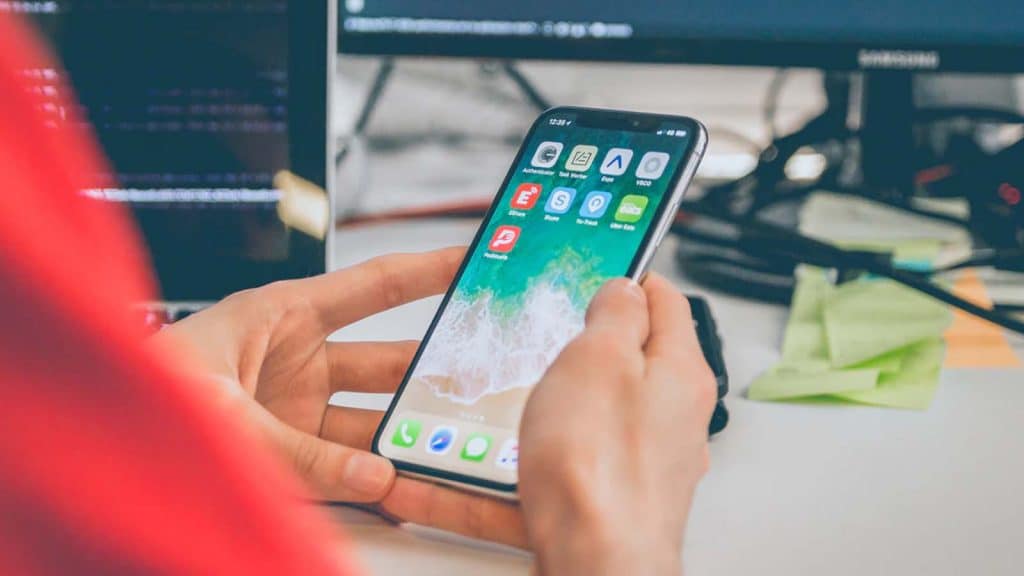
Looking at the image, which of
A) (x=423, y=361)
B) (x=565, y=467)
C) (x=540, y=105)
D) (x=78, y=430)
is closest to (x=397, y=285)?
(x=423, y=361)

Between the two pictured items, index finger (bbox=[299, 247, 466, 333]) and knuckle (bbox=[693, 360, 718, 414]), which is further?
index finger (bbox=[299, 247, 466, 333])

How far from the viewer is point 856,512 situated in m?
0.39

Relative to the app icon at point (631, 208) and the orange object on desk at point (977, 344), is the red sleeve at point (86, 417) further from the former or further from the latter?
the orange object on desk at point (977, 344)

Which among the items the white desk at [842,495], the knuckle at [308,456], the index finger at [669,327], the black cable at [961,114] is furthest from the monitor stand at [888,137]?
the knuckle at [308,456]

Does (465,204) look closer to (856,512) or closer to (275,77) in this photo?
(275,77)

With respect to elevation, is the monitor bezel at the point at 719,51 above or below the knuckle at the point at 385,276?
above

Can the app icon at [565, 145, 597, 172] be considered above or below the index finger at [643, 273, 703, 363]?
above

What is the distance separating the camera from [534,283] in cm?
42

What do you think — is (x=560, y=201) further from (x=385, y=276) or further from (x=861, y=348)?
(x=861, y=348)

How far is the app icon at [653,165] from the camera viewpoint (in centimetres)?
43

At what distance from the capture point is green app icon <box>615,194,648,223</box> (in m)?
0.42

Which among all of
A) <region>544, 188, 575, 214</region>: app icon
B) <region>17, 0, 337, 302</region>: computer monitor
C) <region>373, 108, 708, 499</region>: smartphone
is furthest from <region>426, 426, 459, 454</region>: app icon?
<region>17, 0, 337, 302</region>: computer monitor

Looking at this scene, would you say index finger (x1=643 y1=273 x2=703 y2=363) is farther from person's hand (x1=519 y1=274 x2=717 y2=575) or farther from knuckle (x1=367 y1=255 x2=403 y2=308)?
knuckle (x1=367 y1=255 x2=403 y2=308)

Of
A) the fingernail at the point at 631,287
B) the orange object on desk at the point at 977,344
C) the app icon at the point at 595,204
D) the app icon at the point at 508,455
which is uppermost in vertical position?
the fingernail at the point at 631,287
